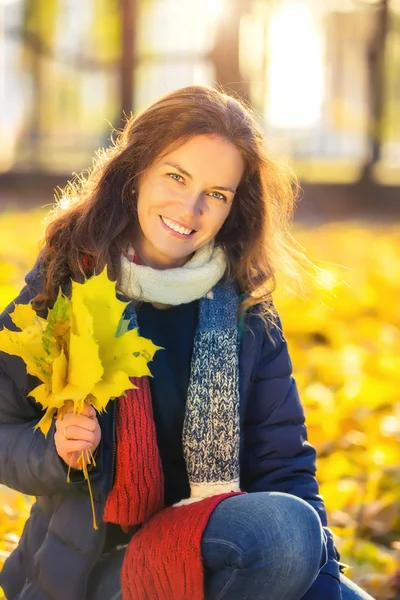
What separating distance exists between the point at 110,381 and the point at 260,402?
2.21 ft

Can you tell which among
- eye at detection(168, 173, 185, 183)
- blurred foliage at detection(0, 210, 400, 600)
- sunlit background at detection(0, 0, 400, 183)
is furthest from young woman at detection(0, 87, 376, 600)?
sunlit background at detection(0, 0, 400, 183)

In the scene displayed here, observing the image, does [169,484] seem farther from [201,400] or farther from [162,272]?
[162,272]

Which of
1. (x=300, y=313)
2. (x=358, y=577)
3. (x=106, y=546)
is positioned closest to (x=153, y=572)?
(x=106, y=546)

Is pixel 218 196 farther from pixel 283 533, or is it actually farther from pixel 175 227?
pixel 283 533

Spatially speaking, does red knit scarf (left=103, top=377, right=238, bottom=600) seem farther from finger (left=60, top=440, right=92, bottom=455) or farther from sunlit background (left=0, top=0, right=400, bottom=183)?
sunlit background (left=0, top=0, right=400, bottom=183)

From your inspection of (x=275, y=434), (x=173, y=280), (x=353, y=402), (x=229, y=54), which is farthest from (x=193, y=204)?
(x=229, y=54)

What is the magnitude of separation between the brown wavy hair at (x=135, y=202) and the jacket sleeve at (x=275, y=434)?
0.47 ft

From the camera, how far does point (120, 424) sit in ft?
7.07

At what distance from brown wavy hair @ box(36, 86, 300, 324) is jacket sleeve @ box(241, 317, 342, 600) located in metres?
0.14

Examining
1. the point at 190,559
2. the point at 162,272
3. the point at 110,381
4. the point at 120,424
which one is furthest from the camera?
the point at 162,272

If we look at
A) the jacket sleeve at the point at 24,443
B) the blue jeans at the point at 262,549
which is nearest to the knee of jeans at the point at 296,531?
the blue jeans at the point at 262,549

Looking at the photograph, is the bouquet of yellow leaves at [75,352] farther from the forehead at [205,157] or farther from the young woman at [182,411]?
the forehead at [205,157]

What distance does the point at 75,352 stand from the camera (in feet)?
5.71

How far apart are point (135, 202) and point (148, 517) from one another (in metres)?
0.75
